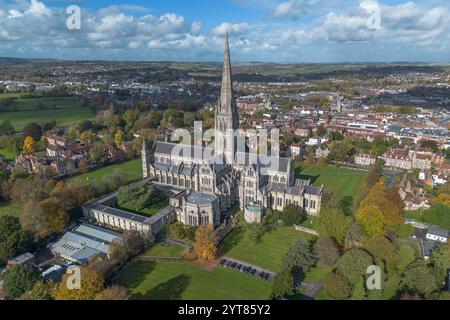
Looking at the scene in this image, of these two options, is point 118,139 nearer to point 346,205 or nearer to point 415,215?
point 346,205

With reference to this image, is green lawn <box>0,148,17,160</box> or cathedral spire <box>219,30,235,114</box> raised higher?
cathedral spire <box>219,30,235,114</box>

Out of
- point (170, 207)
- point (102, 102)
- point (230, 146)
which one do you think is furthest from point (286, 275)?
point (102, 102)

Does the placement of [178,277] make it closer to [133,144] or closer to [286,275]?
[286,275]

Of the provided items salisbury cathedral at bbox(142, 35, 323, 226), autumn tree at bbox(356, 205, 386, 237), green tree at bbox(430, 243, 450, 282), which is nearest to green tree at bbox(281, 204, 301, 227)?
salisbury cathedral at bbox(142, 35, 323, 226)

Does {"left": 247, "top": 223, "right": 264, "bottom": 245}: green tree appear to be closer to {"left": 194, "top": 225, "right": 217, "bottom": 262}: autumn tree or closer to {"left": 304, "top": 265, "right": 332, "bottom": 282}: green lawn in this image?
{"left": 194, "top": 225, "right": 217, "bottom": 262}: autumn tree

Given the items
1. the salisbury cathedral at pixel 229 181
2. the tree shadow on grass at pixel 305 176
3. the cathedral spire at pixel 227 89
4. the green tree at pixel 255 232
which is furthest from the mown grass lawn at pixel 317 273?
the tree shadow on grass at pixel 305 176

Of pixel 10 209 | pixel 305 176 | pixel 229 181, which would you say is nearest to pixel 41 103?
pixel 10 209
